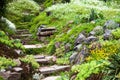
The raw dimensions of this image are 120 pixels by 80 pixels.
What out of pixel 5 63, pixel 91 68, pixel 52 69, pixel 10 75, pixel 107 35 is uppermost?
pixel 107 35

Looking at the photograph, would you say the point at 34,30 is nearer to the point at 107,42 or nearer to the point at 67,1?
the point at 67,1

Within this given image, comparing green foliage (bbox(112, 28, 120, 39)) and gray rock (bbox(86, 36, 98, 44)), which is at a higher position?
green foliage (bbox(112, 28, 120, 39))

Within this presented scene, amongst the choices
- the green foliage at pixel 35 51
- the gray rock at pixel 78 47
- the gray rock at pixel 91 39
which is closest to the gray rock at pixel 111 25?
the gray rock at pixel 91 39

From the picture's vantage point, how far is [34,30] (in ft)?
65.6

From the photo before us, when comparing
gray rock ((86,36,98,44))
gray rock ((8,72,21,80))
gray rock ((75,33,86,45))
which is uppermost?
gray rock ((86,36,98,44))

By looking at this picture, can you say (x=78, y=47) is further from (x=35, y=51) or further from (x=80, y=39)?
(x=35, y=51)

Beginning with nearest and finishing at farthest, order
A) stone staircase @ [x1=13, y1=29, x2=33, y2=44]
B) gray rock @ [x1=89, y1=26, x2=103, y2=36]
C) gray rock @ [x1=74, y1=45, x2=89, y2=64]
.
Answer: gray rock @ [x1=74, y1=45, x2=89, y2=64] < gray rock @ [x1=89, y1=26, x2=103, y2=36] < stone staircase @ [x1=13, y1=29, x2=33, y2=44]

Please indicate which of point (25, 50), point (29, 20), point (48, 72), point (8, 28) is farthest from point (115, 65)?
point (29, 20)

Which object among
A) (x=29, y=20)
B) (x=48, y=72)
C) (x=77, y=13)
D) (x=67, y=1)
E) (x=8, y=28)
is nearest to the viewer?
(x=48, y=72)

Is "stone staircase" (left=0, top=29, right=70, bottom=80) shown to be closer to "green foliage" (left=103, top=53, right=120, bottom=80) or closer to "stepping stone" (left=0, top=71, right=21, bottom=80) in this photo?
"stepping stone" (left=0, top=71, right=21, bottom=80)

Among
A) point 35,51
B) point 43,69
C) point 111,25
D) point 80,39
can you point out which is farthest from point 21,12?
point 43,69

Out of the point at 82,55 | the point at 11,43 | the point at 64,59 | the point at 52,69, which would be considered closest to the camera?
the point at 82,55

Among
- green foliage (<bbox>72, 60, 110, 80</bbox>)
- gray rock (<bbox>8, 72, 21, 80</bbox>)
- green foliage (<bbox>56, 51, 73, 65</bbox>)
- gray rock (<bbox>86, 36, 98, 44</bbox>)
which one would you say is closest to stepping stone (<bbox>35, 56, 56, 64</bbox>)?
green foliage (<bbox>56, 51, 73, 65</bbox>)

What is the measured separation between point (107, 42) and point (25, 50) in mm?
4866
